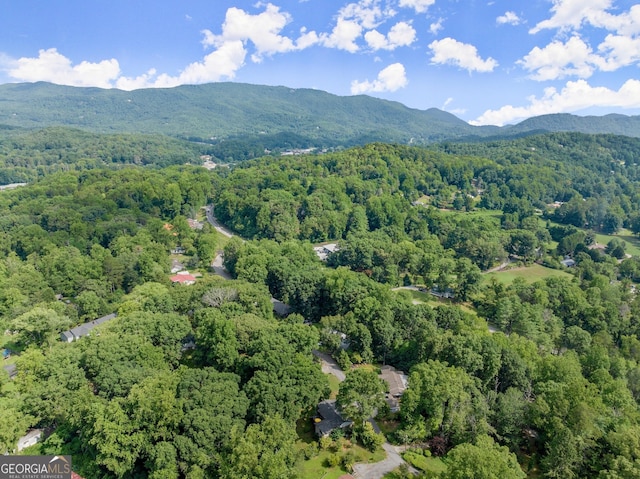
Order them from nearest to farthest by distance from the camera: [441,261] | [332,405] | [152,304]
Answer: [332,405]
[152,304]
[441,261]

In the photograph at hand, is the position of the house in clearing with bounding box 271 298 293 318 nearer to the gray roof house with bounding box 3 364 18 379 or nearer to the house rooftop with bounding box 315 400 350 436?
the house rooftop with bounding box 315 400 350 436

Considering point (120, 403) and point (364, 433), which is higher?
point (120, 403)

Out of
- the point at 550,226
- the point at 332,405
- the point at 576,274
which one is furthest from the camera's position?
the point at 550,226

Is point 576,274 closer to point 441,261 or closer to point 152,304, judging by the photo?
point 441,261

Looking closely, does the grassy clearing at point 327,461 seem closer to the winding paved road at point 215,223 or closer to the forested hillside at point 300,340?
the forested hillside at point 300,340

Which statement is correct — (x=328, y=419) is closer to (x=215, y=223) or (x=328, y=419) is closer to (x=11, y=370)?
(x=11, y=370)

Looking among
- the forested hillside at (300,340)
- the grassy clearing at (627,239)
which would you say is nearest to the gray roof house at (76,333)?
the forested hillside at (300,340)

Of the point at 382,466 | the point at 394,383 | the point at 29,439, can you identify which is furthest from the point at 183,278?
the point at 382,466

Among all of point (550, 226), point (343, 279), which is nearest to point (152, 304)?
point (343, 279)
